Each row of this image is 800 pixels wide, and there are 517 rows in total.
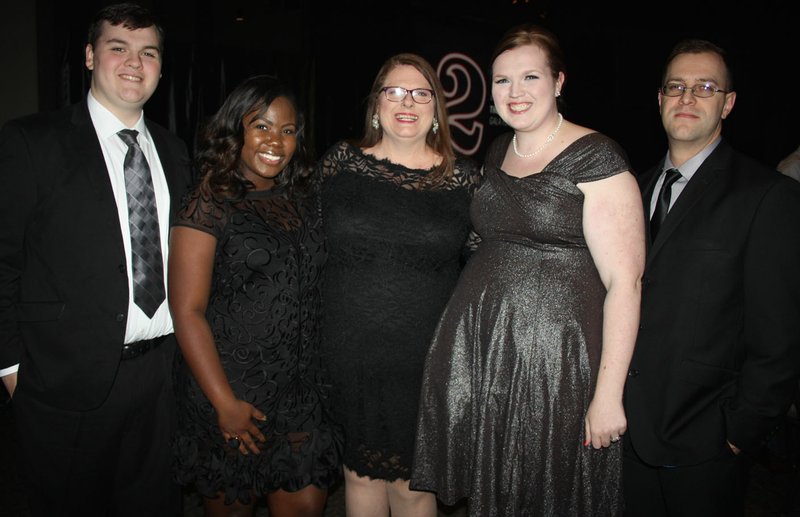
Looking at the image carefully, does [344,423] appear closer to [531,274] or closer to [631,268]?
[531,274]

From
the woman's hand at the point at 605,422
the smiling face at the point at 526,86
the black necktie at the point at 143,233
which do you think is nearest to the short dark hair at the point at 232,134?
the black necktie at the point at 143,233

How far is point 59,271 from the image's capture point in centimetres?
189

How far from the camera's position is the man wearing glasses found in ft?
5.98

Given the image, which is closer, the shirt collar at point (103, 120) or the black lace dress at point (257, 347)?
the black lace dress at point (257, 347)

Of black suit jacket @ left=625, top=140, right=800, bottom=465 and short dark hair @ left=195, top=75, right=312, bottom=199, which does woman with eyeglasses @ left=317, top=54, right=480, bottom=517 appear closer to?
short dark hair @ left=195, top=75, right=312, bottom=199

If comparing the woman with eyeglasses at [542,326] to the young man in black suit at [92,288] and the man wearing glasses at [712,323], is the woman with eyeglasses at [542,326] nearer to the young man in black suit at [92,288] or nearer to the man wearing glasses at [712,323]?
the man wearing glasses at [712,323]

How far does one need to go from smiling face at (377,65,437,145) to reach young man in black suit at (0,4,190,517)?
82cm

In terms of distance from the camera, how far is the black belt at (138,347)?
201 centimetres

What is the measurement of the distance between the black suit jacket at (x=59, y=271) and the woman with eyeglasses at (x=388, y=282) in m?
0.73

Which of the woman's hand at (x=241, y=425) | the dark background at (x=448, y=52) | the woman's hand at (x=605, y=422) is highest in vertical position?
the dark background at (x=448, y=52)

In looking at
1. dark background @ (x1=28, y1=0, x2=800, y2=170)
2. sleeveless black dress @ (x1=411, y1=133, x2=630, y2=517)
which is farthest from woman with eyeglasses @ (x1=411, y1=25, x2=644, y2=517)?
dark background @ (x1=28, y1=0, x2=800, y2=170)

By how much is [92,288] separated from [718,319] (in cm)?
198

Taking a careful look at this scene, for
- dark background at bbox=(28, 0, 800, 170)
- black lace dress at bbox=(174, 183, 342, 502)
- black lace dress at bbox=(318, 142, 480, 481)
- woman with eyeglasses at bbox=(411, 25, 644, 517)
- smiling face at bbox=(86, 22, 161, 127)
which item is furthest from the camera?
dark background at bbox=(28, 0, 800, 170)

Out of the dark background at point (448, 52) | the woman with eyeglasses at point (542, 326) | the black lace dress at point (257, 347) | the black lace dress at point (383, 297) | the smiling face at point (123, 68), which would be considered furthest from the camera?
the dark background at point (448, 52)
